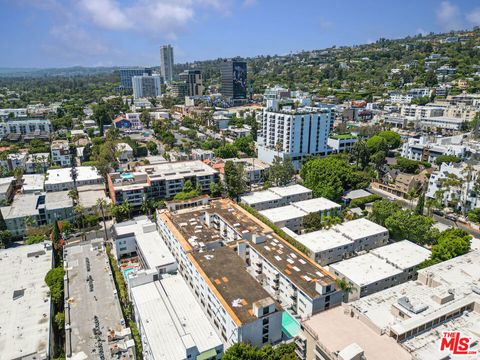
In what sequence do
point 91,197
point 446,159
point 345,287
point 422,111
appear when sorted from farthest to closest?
point 422,111 < point 446,159 < point 91,197 < point 345,287

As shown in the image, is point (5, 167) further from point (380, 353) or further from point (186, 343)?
point (380, 353)

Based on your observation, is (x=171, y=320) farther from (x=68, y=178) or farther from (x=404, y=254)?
(x=68, y=178)

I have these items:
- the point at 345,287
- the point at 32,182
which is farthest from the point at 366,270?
the point at 32,182

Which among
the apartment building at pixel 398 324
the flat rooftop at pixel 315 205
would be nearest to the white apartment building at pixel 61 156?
the flat rooftop at pixel 315 205

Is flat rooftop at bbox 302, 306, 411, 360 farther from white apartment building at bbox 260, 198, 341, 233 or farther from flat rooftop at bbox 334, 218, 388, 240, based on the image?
white apartment building at bbox 260, 198, 341, 233

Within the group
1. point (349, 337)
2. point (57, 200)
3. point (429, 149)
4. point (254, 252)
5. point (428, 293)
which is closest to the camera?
point (349, 337)

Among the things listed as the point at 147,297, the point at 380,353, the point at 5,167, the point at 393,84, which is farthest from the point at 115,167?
the point at 393,84
